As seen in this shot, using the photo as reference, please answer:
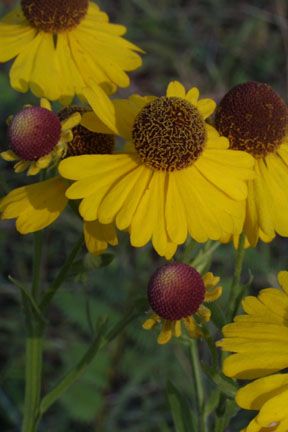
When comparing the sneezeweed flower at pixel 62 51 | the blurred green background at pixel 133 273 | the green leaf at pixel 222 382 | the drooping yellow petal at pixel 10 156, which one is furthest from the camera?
the blurred green background at pixel 133 273

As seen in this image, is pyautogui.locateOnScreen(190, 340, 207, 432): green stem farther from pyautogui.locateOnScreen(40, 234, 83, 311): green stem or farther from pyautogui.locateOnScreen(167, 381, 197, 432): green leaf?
pyautogui.locateOnScreen(40, 234, 83, 311): green stem

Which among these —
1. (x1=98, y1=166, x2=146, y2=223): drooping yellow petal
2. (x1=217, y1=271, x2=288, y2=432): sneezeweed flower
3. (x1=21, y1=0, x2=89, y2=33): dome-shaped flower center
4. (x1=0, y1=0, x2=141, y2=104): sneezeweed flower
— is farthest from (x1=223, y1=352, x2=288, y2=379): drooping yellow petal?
(x1=21, y1=0, x2=89, y2=33): dome-shaped flower center

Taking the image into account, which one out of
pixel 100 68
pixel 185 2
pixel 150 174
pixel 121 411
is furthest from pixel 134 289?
pixel 185 2

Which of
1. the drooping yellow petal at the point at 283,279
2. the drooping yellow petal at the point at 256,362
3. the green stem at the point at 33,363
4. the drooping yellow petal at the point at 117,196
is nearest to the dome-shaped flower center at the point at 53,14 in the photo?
the drooping yellow petal at the point at 117,196

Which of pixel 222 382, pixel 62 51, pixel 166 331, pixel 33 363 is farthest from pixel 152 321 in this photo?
pixel 62 51

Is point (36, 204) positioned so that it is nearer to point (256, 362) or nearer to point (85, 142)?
point (85, 142)

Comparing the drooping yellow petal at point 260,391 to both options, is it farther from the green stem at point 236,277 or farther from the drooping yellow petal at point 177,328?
the green stem at point 236,277
